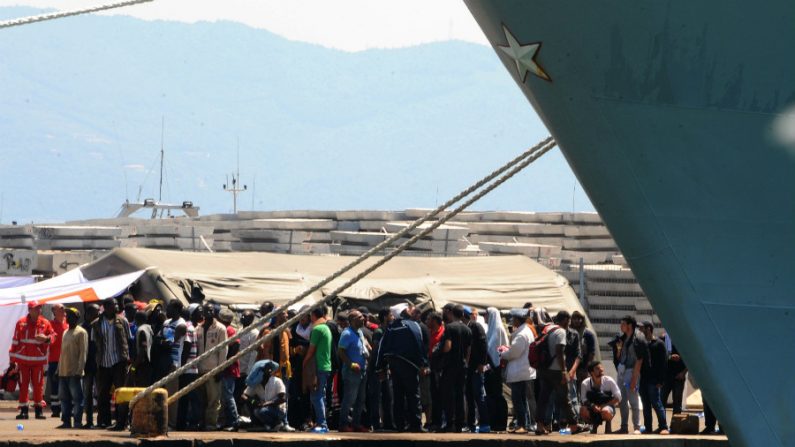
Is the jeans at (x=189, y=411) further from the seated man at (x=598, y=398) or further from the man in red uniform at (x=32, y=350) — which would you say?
the seated man at (x=598, y=398)

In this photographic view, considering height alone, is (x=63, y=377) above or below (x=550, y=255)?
below

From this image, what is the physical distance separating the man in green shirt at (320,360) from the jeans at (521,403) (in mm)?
2181

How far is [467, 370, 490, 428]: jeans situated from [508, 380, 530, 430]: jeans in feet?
1.20

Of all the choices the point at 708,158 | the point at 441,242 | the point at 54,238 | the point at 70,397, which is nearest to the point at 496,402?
the point at 70,397

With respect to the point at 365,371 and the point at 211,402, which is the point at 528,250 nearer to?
the point at 365,371

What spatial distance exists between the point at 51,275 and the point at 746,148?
16.5 metres

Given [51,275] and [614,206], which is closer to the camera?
[614,206]

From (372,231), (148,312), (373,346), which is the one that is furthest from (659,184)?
(372,231)

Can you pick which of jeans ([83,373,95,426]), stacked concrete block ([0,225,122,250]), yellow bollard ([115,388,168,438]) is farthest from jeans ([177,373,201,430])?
stacked concrete block ([0,225,122,250])

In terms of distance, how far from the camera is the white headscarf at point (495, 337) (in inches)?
693

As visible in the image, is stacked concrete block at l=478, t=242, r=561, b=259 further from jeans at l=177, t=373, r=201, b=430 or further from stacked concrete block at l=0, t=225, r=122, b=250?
jeans at l=177, t=373, r=201, b=430

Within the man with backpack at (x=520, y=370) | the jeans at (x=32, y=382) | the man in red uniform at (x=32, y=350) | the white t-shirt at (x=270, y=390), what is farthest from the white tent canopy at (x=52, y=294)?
the man with backpack at (x=520, y=370)

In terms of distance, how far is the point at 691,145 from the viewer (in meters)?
10.9

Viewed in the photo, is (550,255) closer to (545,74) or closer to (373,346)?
(373,346)
